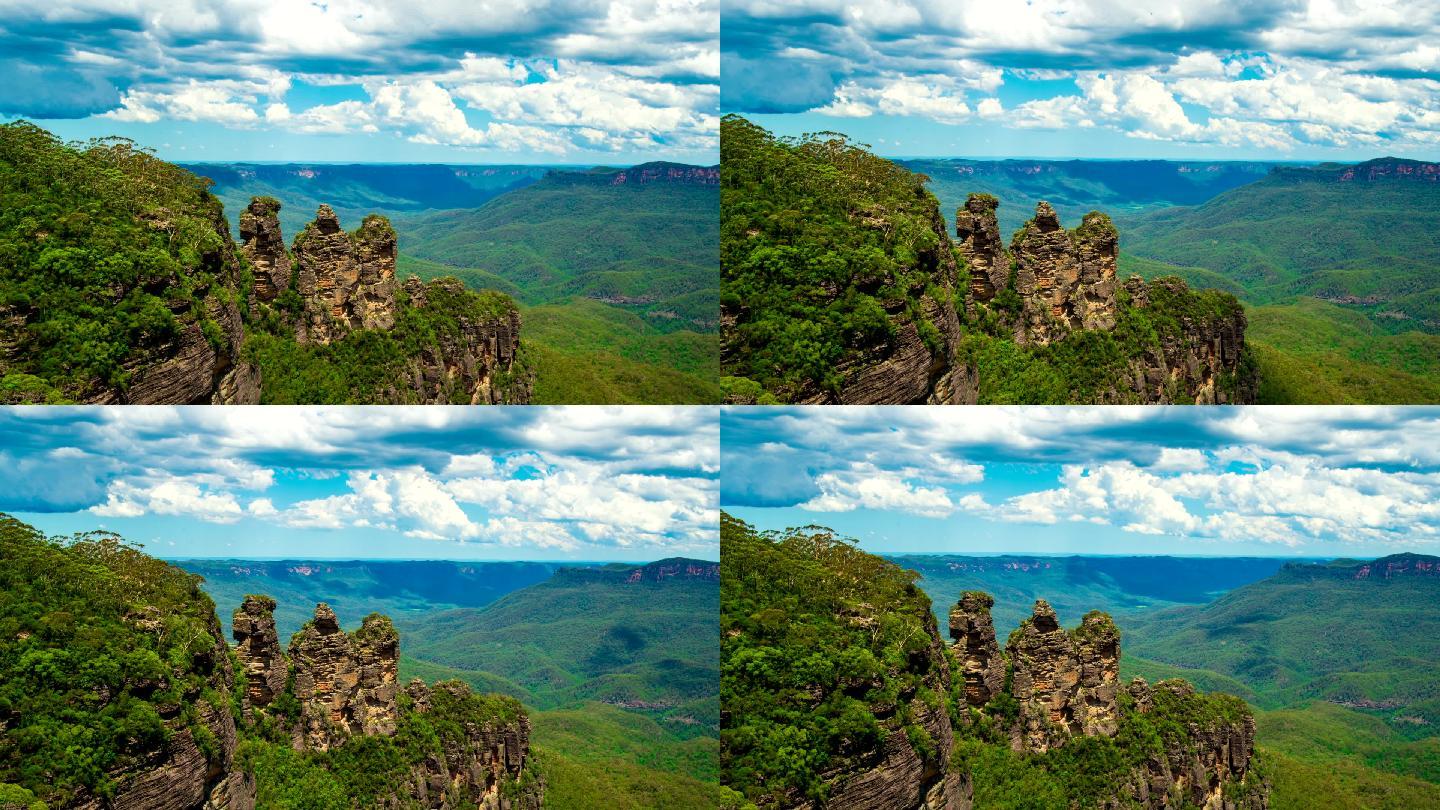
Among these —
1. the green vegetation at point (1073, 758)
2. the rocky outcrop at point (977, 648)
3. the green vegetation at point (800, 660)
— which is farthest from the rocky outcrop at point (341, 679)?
the green vegetation at point (1073, 758)

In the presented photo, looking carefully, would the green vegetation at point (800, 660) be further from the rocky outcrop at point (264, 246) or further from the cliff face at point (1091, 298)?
the rocky outcrop at point (264, 246)

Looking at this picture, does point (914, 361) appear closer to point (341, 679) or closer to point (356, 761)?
point (356, 761)

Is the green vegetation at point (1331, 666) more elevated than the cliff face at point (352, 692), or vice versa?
the cliff face at point (352, 692)

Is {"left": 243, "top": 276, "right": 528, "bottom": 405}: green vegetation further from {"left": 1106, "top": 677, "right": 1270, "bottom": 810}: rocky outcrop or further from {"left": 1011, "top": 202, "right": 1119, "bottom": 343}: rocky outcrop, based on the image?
{"left": 1106, "top": 677, "right": 1270, "bottom": 810}: rocky outcrop

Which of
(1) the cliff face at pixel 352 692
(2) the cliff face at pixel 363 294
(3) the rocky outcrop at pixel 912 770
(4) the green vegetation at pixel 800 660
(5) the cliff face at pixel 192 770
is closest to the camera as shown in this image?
(4) the green vegetation at pixel 800 660

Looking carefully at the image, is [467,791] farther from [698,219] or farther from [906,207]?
[698,219]

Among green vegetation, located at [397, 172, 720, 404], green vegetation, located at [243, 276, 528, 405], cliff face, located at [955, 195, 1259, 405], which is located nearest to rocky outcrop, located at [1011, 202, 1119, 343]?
cliff face, located at [955, 195, 1259, 405]

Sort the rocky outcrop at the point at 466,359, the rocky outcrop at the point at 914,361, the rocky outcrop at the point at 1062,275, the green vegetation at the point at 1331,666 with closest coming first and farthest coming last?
1. the rocky outcrop at the point at 914,361
2. the rocky outcrop at the point at 1062,275
3. the rocky outcrop at the point at 466,359
4. the green vegetation at the point at 1331,666

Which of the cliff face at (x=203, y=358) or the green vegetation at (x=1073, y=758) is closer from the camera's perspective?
the cliff face at (x=203, y=358)
